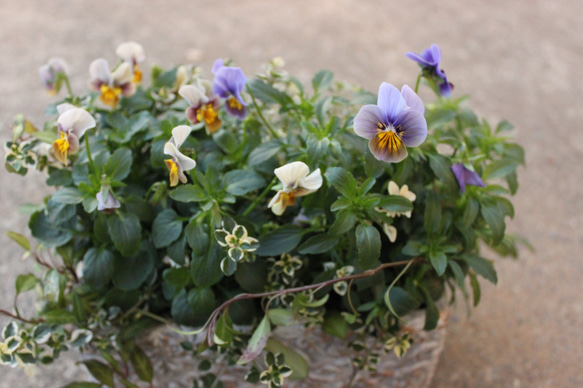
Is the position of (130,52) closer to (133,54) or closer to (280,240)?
(133,54)

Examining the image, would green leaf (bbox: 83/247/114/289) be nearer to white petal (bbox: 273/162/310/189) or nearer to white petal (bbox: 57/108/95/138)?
white petal (bbox: 57/108/95/138)

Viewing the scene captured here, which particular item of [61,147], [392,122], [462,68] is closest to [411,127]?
[392,122]

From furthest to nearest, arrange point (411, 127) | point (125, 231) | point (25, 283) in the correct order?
1. point (25, 283)
2. point (125, 231)
3. point (411, 127)

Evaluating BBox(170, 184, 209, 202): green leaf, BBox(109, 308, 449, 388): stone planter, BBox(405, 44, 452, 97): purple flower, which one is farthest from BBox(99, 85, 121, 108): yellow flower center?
BBox(405, 44, 452, 97): purple flower

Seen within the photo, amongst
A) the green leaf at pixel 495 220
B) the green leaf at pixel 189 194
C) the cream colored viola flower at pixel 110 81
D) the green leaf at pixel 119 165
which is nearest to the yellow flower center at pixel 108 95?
the cream colored viola flower at pixel 110 81

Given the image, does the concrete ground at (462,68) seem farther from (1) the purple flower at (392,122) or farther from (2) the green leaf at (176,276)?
(1) the purple flower at (392,122)
